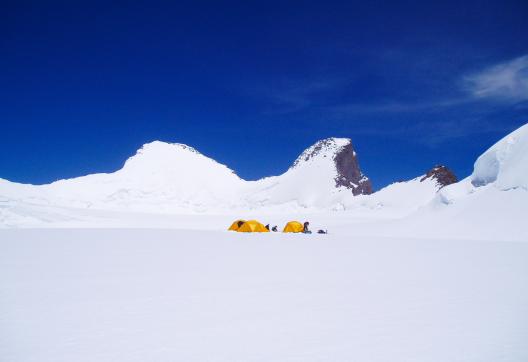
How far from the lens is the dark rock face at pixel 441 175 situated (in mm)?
89750

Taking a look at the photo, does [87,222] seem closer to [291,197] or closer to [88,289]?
[88,289]

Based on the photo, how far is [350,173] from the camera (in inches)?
5010

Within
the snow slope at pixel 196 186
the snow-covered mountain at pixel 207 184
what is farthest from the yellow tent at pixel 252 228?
the snow-covered mountain at pixel 207 184

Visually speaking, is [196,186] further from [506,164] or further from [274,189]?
[506,164]

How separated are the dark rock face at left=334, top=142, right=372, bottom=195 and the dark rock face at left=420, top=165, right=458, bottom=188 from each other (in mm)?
28605

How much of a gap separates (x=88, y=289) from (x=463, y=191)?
31664mm

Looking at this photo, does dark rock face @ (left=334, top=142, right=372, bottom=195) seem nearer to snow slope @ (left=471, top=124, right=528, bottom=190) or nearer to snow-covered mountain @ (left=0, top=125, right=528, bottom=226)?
snow-covered mountain @ (left=0, top=125, right=528, bottom=226)

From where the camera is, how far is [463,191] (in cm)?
3244

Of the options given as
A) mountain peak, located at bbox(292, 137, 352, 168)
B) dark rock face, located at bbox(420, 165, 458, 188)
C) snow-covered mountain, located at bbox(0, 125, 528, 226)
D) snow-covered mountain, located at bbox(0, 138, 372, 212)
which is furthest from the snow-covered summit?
dark rock face, located at bbox(420, 165, 458, 188)

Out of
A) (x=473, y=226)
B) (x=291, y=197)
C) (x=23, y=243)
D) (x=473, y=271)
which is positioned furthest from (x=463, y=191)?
(x=291, y=197)

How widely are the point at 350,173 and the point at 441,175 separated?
1515 inches

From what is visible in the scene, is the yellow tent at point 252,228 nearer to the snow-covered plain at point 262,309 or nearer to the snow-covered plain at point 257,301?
the snow-covered plain at point 257,301

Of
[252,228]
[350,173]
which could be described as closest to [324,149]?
[350,173]

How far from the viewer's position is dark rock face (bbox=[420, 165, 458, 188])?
89.8 m
